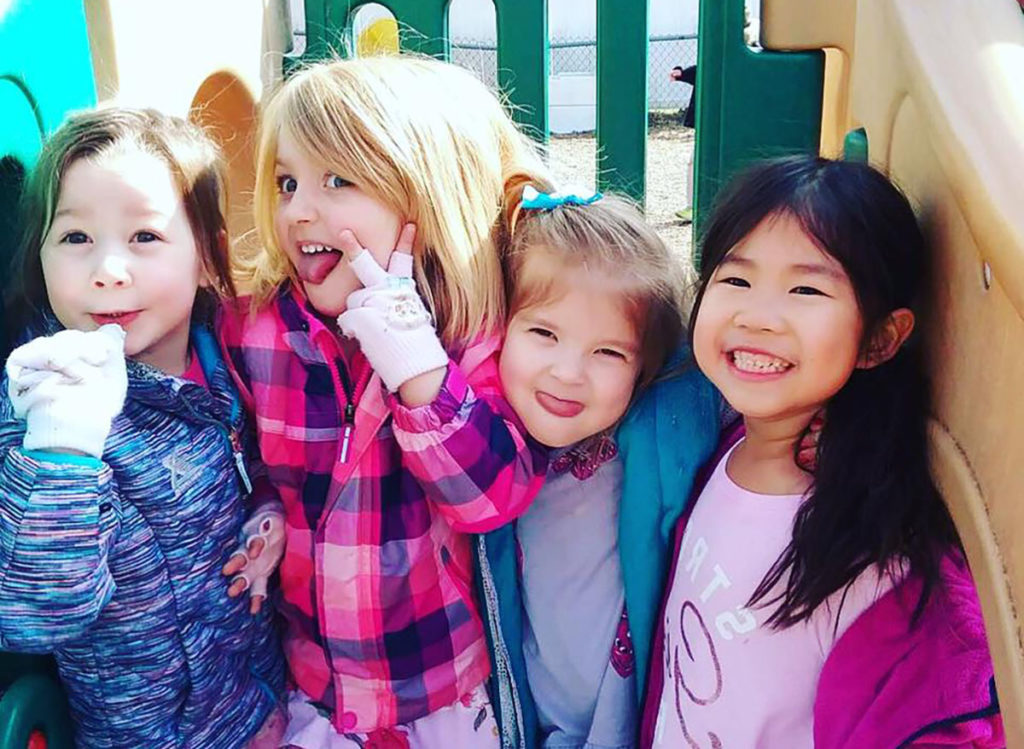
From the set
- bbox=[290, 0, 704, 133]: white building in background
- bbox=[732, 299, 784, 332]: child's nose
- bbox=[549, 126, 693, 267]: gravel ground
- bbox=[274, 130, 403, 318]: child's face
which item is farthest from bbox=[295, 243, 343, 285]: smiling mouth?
bbox=[290, 0, 704, 133]: white building in background

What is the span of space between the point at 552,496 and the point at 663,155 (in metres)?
9.54

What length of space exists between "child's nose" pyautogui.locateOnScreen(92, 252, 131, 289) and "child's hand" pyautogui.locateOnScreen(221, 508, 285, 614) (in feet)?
1.26

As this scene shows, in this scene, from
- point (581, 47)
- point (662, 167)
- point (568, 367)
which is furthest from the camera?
point (581, 47)

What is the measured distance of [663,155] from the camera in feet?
34.8

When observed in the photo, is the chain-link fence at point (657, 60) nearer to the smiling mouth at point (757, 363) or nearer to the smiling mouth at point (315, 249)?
the smiling mouth at point (315, 249)

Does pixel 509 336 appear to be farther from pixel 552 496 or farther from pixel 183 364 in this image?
pixel 183 364

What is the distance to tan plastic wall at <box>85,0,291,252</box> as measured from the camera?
5.75ft

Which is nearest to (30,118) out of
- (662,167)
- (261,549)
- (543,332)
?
(261,549)

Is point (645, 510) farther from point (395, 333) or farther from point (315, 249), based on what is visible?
point (315, 249)

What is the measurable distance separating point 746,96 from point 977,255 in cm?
93

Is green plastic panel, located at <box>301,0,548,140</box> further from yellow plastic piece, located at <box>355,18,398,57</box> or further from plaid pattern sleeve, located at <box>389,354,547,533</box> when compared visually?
plaid pattern sleeve, located at <box>389,354,547,533</box>

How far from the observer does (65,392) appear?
1182 millimetres

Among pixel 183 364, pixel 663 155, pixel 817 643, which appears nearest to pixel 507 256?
pixel 183 364

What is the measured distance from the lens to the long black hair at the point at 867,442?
1203 millimetres
